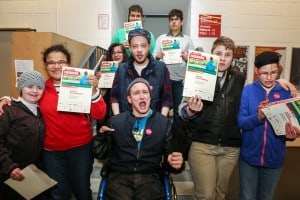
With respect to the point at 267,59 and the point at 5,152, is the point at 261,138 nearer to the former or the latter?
the point at 267,59

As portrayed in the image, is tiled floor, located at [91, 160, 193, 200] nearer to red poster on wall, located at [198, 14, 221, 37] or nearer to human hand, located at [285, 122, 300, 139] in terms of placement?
human hand, located at [285, 122, 300, 139]

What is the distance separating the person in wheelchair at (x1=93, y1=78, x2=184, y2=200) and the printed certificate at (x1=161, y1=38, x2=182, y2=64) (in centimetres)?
95

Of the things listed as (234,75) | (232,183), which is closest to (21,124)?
(234,75)

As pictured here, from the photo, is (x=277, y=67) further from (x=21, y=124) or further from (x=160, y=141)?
(x=21, y=124)

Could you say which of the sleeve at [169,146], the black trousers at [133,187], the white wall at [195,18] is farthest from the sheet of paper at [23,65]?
the white wall at [195,18]

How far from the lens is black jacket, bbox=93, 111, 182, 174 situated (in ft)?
6.67

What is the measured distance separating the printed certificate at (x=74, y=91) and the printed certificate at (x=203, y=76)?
0.70 meters

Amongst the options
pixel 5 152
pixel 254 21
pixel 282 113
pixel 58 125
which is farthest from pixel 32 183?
pixel 254 21

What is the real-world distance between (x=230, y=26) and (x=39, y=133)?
4177 mm

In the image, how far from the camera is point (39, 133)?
201 centimetres

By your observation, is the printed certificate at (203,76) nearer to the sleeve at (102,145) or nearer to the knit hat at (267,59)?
the knit hat at (267,59)

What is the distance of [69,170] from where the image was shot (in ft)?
7.14

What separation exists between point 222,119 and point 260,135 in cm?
29

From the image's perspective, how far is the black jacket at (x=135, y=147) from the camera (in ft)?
6.67
